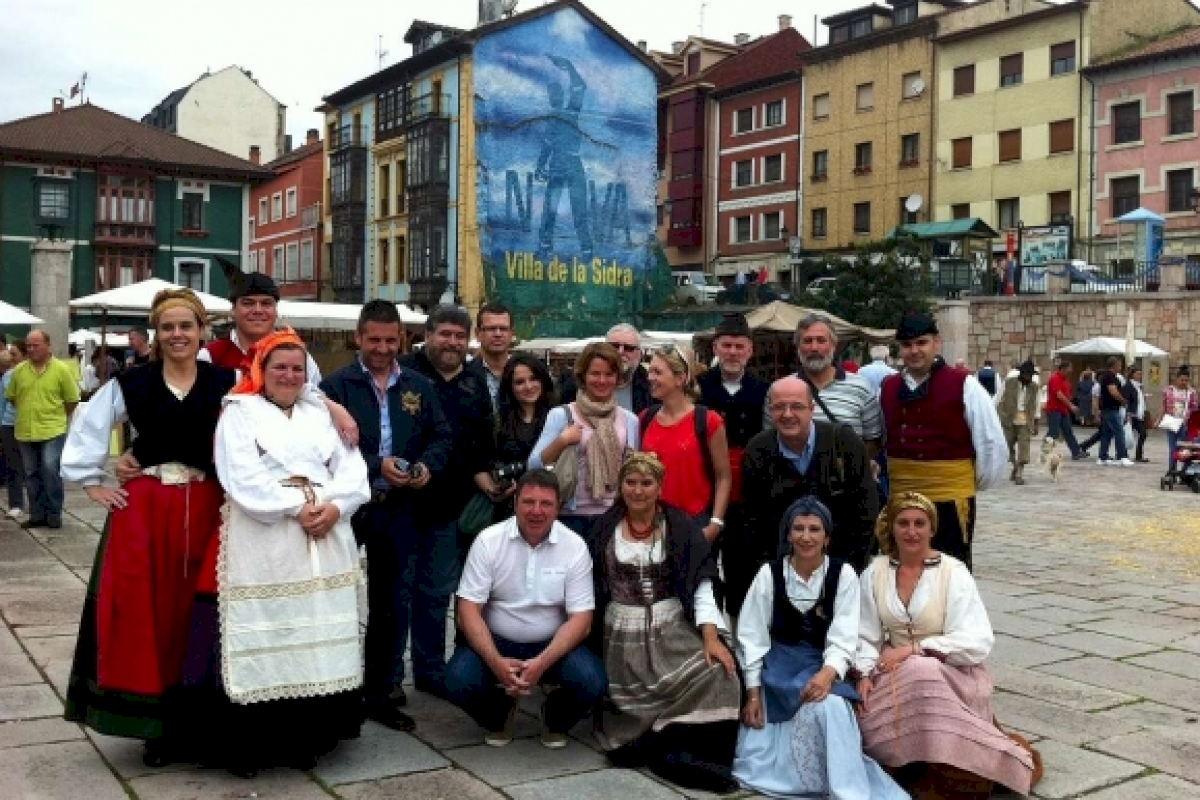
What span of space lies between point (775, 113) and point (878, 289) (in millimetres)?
21952

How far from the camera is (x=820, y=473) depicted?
491 cm

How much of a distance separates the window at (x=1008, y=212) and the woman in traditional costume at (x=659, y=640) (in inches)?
1478

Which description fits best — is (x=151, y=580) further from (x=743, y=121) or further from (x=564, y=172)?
(x=743, y=121)

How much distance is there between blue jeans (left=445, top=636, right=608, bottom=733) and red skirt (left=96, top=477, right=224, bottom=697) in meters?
1.04

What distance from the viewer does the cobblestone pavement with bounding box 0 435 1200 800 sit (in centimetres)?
422

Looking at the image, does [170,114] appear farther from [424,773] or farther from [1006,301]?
[424,773]

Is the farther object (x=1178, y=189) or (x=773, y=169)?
(x=773, y=169)

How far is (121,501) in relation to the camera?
14.0 ft

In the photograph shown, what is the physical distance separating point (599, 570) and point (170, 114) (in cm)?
6212

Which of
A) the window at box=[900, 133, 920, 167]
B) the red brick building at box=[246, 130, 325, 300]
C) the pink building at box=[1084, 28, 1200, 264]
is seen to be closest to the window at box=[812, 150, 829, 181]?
the window at box=[900, 133, 920, 167]

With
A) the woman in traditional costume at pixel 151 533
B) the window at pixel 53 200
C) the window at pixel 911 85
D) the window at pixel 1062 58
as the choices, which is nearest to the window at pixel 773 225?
the window at pixel 911 85

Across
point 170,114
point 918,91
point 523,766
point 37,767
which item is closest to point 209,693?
point 37,767

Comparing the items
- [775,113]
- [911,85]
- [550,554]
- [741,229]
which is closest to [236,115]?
[741,229]

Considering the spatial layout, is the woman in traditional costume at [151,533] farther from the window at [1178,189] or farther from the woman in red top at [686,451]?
the window at [1178,189]
